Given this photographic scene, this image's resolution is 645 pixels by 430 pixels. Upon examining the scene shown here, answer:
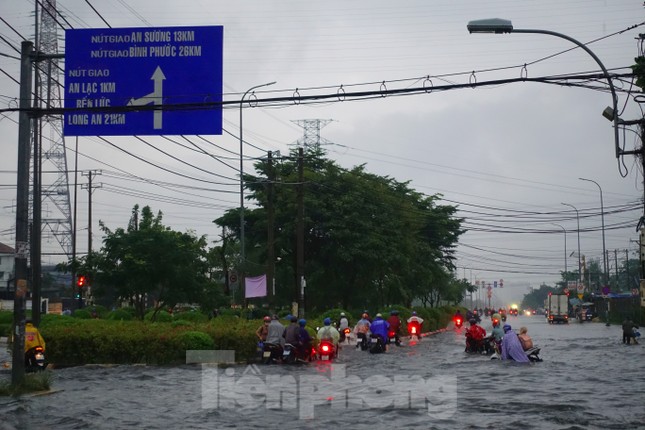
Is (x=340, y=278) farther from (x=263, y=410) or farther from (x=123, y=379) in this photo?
(x=263, y=410)

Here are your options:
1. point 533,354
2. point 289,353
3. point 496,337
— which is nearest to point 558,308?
point 496,337

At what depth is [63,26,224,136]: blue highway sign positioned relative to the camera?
1758 cm

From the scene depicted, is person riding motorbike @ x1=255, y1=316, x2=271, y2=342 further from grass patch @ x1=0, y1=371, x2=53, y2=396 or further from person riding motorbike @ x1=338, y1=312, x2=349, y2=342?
person riding motorbike @ x1=338, y1=312, x2=349, y2=342

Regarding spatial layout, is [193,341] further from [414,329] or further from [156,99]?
[414,329]

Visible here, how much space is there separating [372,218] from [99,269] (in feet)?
58.2

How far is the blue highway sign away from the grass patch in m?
5.41

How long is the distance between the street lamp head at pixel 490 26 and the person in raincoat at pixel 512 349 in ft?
43.3

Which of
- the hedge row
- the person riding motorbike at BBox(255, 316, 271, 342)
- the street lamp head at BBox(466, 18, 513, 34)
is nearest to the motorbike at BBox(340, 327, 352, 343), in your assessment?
the person riding motorbike at BBox(255, 316, 271, 342)

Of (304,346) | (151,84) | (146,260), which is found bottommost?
(304,346)

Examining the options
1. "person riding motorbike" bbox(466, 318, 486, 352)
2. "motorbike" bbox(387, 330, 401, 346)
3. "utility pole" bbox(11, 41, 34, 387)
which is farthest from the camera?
"motorbike" bbox(387, 330, 401, 346)

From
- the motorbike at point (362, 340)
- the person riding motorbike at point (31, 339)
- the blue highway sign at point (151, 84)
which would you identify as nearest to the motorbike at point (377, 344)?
the motorbike at point (362, 340)

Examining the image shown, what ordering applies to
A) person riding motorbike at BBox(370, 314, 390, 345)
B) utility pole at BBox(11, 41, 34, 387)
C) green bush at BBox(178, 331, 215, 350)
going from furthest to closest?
person riding motorbike at BBox(370, 314, 390, 345) < green bush at BBox(178, 331, 215, 350) < utility pole at BBox(11, 41, 34, 387)

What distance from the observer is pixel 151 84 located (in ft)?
58.0

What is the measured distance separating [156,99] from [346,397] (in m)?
7.27
